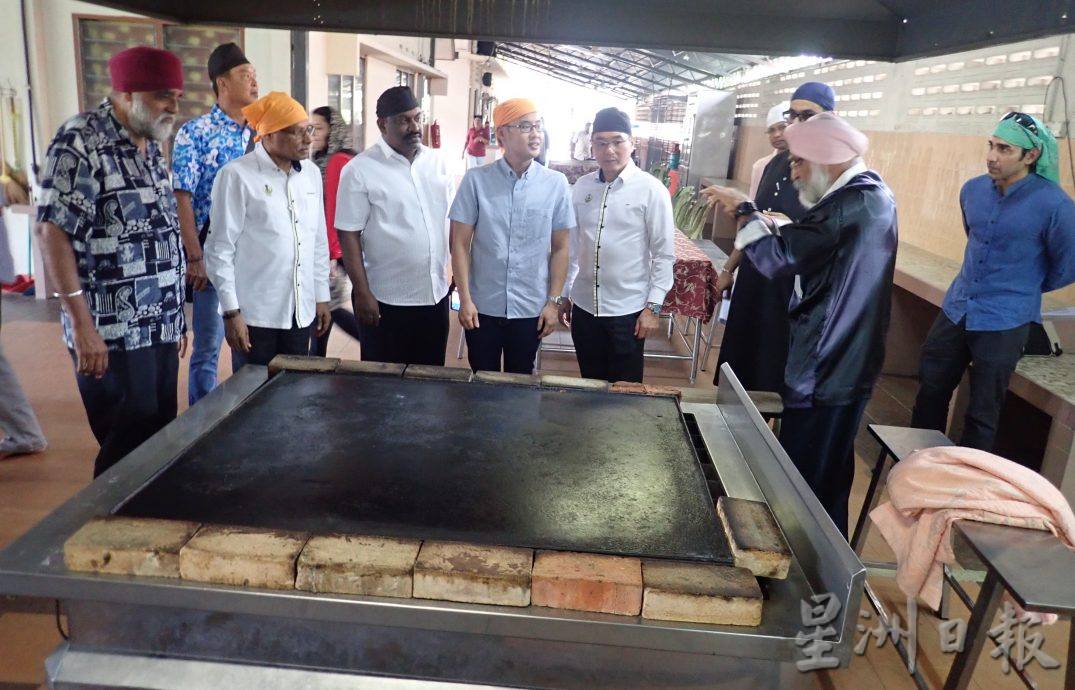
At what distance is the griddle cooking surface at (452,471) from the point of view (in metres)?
1.21

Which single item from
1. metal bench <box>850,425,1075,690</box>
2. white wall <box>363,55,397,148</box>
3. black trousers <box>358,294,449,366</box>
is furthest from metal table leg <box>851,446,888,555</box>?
white wall <box>363,55,397,148</box>

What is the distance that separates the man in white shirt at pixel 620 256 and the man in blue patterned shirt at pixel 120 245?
1.50 meters

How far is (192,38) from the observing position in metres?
5.13

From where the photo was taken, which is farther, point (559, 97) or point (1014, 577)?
point (559, 97)

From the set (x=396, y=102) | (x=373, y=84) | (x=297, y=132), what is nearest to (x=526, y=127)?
(x=396, y=102)

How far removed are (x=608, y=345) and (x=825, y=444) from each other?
39.4 inches

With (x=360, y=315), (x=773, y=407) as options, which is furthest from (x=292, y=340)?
(x=773, y=407)

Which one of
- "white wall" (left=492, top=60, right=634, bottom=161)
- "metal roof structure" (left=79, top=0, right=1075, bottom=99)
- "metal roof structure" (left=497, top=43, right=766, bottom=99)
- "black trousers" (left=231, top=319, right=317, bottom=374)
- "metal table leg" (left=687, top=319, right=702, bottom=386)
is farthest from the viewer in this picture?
"white wall" (left=492, top=60, right=634, bottom=161)

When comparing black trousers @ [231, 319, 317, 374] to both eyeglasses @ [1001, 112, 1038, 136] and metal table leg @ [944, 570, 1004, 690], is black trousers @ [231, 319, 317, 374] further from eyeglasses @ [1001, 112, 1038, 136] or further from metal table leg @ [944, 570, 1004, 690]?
eyeglasses @ [1001, 112, 1038, 136]

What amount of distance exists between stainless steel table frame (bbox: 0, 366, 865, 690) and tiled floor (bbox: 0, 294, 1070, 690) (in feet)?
3.19

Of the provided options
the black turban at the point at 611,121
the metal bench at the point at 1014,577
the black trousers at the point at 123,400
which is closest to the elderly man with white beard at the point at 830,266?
the metal bench at the point at 1014,577

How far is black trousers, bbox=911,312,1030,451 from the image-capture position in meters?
3.08

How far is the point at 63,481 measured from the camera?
2877mm

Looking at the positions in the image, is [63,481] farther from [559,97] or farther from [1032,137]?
[559,97]
